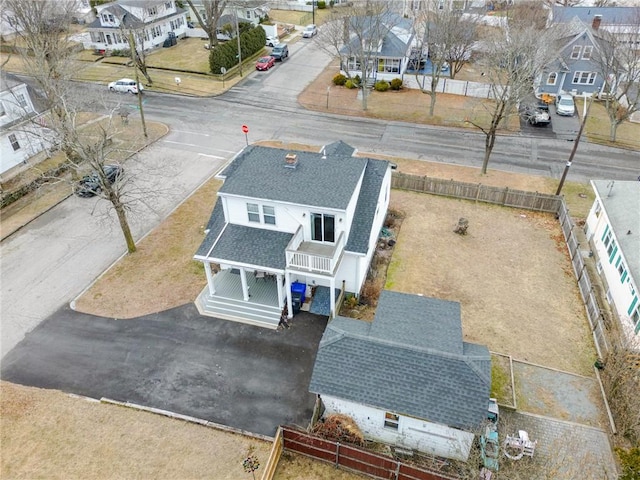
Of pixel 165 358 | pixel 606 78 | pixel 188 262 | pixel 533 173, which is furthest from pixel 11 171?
pixel 606 78

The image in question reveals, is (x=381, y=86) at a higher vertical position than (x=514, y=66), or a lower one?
lower

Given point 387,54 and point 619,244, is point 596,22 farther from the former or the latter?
point 619,244

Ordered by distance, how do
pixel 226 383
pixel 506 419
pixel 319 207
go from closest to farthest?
pixel 506 419, pixel 226 383, pixel 319 207

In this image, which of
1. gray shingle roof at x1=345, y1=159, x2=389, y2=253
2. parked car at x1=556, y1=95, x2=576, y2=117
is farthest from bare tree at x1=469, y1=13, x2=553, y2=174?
gray shingle roof at x1=345, y1=159, x2=389, y2=253

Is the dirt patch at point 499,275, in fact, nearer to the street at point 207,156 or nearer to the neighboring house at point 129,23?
the street at point 207,156

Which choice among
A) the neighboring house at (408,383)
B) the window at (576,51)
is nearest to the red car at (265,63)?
the window at (576,51)

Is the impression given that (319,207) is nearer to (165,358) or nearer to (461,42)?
(165,358)

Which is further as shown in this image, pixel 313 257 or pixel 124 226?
pixel 124 226

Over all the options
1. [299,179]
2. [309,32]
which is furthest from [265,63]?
[299,179]
